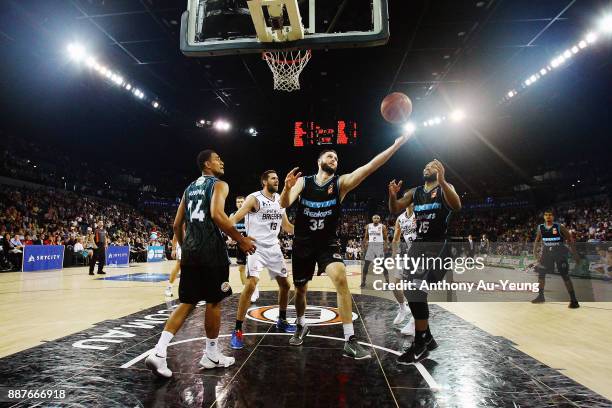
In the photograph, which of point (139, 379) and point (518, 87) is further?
point (518, 87)

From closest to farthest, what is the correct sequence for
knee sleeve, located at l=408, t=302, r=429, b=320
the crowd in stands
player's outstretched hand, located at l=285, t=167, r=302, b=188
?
knee sleeve, located at l=408, t=302, r=429, b=320, player's outstretched hand, located at l=285, t=167, r=302, b=188, the crowd in stands

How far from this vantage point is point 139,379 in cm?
303

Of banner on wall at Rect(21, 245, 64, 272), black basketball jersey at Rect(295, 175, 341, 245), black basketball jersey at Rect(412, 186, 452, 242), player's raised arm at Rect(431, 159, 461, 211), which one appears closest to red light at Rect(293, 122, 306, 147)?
banner on wall at Rect(21, 245, 64, 272)

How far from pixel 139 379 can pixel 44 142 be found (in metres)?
26.4

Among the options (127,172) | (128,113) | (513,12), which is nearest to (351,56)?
(513,12)

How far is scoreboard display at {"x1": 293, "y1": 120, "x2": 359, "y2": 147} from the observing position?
20938 mm

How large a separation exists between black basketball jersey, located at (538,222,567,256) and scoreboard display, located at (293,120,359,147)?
14118 millimetres

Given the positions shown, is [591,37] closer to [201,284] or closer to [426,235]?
[426,235]

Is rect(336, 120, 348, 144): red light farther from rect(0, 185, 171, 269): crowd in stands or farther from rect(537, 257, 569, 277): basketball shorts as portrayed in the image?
rect(537, 257, 569, 277): basketball shorts

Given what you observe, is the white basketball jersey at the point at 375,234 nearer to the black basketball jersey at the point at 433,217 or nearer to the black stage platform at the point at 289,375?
the black stage platform at the point at 289,375

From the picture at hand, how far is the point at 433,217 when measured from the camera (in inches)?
159

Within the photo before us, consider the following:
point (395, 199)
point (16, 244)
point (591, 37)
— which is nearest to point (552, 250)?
point (395, 199)

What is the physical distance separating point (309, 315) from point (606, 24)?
1498 centimetres

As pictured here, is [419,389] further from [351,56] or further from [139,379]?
[351,56]
